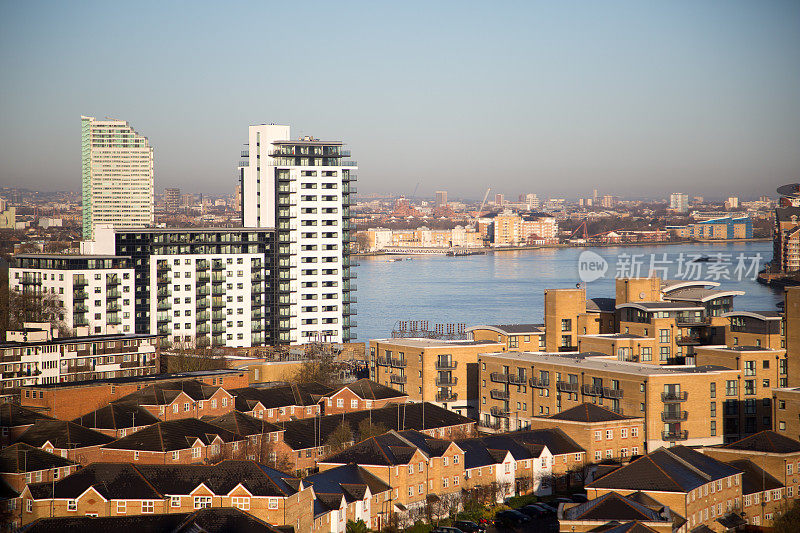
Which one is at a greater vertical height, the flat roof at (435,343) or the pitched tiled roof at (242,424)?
the flat roof at (435,343)

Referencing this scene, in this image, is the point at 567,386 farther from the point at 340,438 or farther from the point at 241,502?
the point at 241,502

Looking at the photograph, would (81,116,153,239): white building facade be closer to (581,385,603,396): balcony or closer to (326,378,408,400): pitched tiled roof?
(326,378,408,400): pitched tiled roof

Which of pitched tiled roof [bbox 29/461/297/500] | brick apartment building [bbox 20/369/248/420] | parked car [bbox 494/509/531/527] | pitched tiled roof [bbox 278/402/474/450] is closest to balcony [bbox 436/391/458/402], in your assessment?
pitched tiled roof [bbox 278/402/474/450]

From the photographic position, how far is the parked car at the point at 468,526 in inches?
328

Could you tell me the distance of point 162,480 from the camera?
26.0 ft

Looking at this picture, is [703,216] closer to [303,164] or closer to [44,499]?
[303,164]

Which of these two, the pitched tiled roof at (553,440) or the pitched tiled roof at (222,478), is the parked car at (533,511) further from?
the pitched tiled roof at (222,478)

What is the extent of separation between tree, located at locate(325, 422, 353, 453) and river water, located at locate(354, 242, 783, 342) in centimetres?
1216

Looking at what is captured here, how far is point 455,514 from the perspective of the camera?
889cm

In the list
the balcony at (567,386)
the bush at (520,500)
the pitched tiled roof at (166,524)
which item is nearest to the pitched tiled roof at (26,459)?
the pitched tiled roof at (166,524)

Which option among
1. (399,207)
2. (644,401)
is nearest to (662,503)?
(644,401)

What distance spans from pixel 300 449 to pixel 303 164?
990 cm

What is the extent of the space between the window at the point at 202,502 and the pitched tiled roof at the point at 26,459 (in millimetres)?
1831

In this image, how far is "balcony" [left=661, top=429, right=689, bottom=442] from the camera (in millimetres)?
10500
